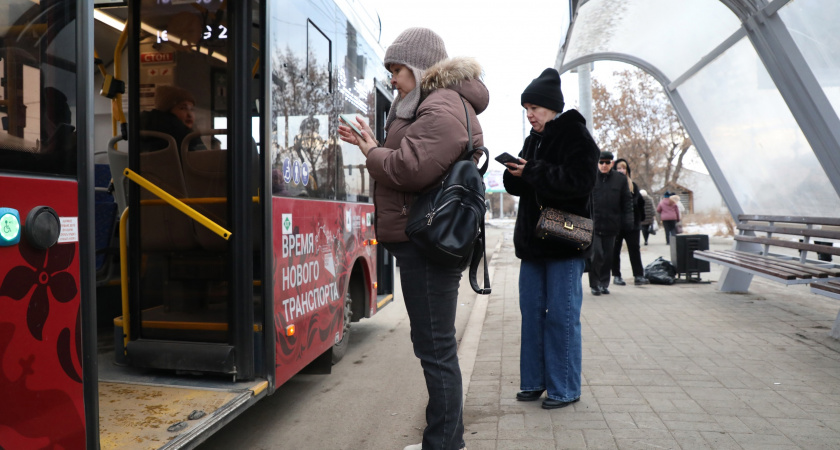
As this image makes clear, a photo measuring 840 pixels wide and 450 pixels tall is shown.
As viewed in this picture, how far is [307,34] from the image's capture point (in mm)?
4383

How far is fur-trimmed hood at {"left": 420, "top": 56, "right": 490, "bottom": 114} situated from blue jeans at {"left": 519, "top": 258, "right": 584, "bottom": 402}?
4.64ft

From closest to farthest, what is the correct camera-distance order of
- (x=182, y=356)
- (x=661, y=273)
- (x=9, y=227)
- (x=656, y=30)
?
(x=9, y=227) < (x=182, y=356) < (x=656, y=30) < (x=661, y=273)

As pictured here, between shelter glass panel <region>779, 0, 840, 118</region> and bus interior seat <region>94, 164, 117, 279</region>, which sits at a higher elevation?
shelter glass panel <region>779, 0, 840, 118</region>

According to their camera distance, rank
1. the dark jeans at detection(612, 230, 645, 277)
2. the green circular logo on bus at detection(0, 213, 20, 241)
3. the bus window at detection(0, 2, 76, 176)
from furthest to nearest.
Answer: the dark jeans at detection(612, 230, 645, 277), the bus window at detection(0, 2, 76, 176), the green circular logo on bus at detection(0, 213, 20, 241)

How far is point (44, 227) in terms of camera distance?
2021 millimetres

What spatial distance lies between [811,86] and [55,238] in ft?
21.5

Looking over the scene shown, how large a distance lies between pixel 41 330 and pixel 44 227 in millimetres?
321

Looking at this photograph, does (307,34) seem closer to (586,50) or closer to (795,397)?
(795,397)

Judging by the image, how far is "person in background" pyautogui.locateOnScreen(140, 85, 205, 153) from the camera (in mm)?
4344

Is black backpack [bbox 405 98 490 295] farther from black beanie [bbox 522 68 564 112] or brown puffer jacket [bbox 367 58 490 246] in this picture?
black beanie [bbox 522 68 564 112]

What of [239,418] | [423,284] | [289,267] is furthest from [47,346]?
[239,418]

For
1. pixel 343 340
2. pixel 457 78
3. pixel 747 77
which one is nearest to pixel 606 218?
pixel 747 77

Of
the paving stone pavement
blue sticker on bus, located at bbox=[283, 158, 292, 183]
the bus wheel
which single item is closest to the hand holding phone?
blue sticker on bus, located at bbox=[283, 158, 292, 183]

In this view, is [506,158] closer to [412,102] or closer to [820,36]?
[412,102]
